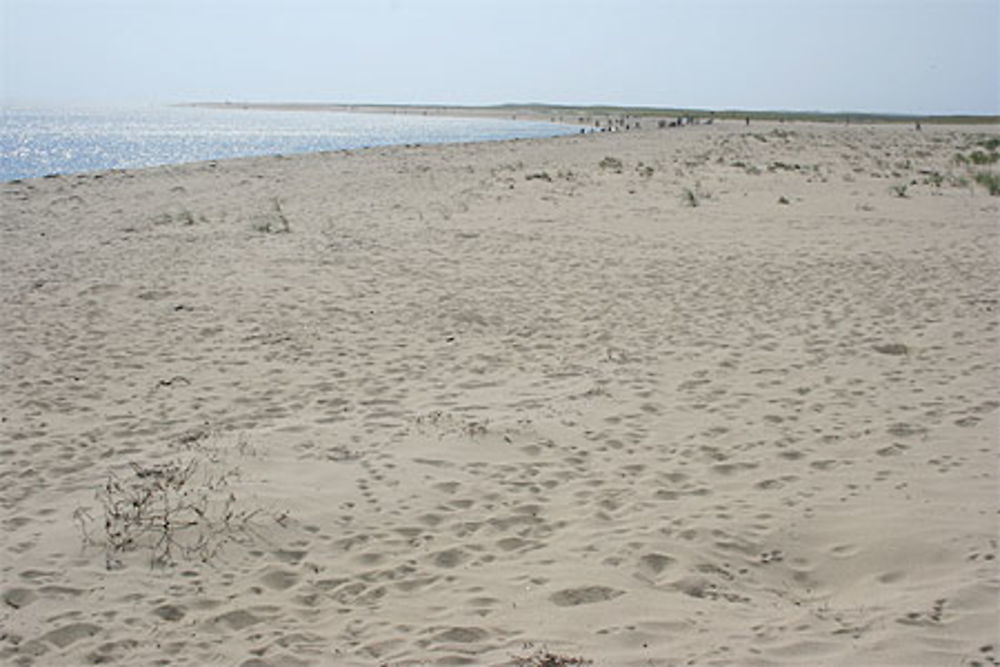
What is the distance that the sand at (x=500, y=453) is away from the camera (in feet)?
12.2

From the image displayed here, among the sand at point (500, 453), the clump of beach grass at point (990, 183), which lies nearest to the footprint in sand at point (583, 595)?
the sand at point (500, 453)

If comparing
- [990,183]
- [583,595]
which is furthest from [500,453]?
[990,183]

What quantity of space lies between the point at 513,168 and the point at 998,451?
22934mm

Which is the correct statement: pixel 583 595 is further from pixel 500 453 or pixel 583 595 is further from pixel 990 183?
pixel 990 183

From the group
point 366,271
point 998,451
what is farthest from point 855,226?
point 998,451

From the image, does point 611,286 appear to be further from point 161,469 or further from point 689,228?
point 161,469

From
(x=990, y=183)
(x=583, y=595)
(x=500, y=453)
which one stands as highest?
(x=990, y=183)

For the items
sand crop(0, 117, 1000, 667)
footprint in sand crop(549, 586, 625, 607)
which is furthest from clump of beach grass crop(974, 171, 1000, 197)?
footprint in sand crop(549, 586, 625, 607)

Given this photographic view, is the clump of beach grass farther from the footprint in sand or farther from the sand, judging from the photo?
the footprint in sand

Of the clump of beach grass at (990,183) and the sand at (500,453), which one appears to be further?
the clump of beach grass at (990,183)

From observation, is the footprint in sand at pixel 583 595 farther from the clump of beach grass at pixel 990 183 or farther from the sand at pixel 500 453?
the clump of beach grass at pixel 990 183

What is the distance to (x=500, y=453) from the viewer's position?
224 inches

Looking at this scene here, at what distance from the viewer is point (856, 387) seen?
678cm

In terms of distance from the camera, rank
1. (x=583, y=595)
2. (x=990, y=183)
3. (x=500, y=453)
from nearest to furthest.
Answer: (x=583, y=595)
(x=500, y=453)
(x=990, y=183)
